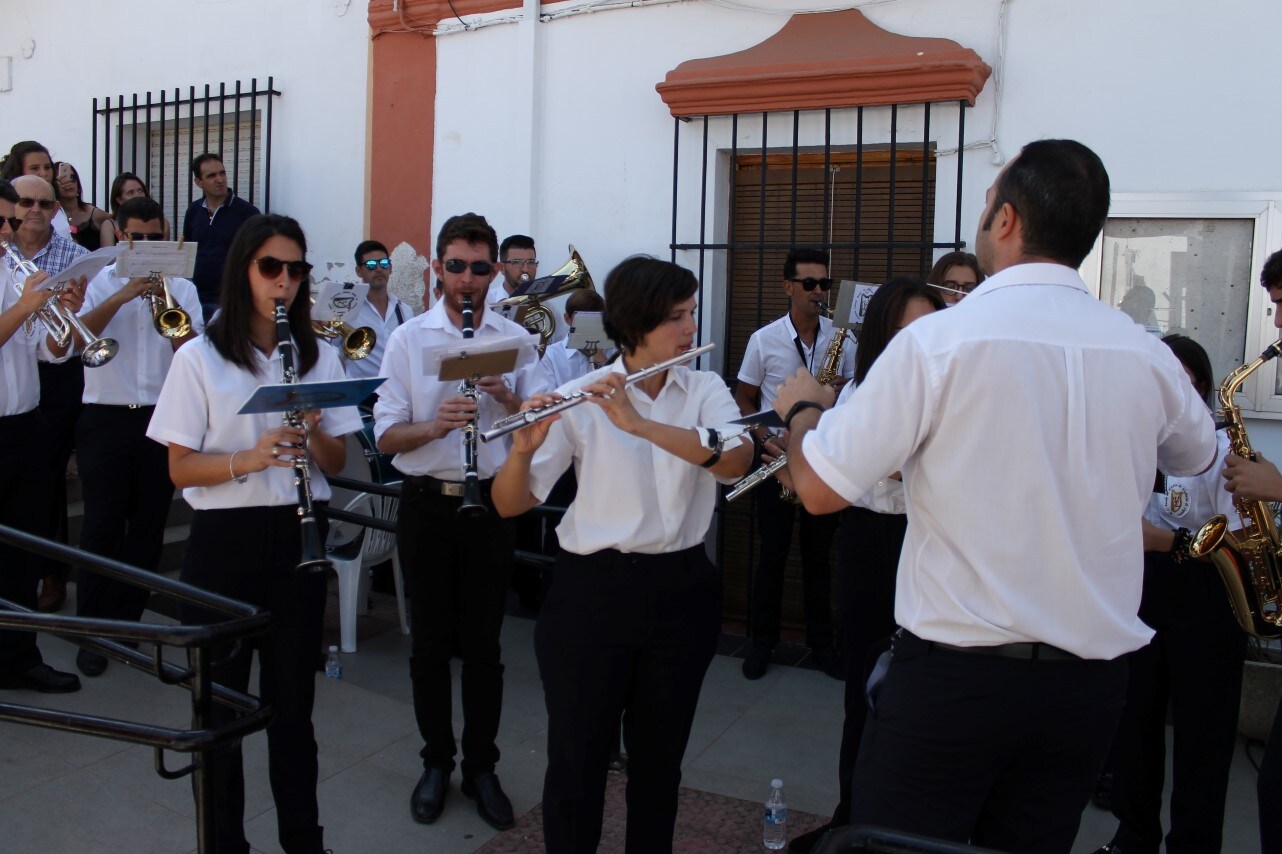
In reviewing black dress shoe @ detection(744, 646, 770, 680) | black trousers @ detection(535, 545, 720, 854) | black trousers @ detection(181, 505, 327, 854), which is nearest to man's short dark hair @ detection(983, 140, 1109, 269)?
black trousers @ detection(535, 545, 720, 854)

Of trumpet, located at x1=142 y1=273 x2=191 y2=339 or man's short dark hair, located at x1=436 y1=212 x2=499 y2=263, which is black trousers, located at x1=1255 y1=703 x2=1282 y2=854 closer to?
man's short dark hair, located at x1=436 y1=212 x2=499 y2=263

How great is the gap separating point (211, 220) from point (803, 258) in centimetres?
400

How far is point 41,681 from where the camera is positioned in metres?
4.50

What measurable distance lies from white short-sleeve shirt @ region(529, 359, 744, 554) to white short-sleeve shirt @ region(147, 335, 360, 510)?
0.83 metres

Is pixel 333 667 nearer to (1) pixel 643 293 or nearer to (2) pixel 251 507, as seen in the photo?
(2) pixel 251 507

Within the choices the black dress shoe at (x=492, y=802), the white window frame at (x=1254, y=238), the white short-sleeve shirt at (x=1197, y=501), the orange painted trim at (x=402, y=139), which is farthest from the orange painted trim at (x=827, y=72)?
the black dress shoe at (x=492, y=802)

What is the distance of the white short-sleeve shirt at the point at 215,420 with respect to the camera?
3086 mm

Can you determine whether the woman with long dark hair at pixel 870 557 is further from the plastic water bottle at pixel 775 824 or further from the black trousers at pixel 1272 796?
the black trousers at pixel 1272 796

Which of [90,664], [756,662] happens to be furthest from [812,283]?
[90,664]

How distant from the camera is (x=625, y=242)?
6.43 metres

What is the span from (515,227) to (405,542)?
3316 millimetres

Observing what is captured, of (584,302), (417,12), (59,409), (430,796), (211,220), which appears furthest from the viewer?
(211,220)

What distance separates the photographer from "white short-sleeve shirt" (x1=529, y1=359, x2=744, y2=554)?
2818 millimetres

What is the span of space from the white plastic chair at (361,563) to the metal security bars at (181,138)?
2.85 meters
